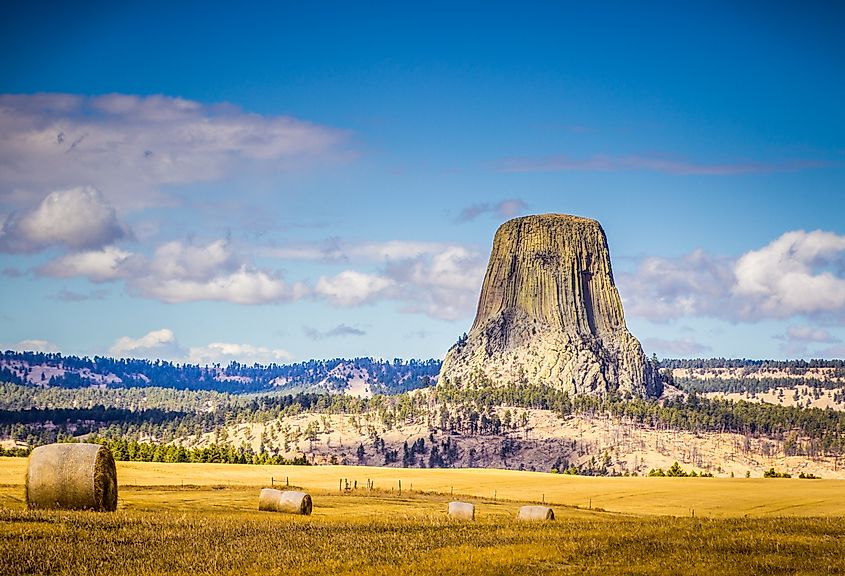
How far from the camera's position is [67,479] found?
1658 inches

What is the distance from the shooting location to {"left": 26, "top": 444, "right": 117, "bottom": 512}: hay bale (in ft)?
137

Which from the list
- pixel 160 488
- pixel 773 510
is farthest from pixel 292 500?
pixel 773 510

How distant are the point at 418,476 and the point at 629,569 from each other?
116 meters

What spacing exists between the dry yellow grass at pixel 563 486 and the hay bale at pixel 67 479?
1449 inches

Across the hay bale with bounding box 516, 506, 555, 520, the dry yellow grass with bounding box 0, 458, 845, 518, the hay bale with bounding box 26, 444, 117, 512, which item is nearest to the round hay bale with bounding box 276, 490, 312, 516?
the hay bale with bounding box 516, 506, 555, 520

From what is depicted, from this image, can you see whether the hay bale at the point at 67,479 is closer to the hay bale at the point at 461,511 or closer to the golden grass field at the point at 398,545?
the golden grass field at the point at 398,545

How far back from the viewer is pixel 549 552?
34031 millimetres

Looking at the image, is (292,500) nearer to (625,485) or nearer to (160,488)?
(160,488)

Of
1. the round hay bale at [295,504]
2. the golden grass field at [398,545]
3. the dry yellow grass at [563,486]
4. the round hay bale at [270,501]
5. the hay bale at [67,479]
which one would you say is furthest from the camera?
the dry yellow grass at [563,486]

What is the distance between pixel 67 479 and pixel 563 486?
301 feet

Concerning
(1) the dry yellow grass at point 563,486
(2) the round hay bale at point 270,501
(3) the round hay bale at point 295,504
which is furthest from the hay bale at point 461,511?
Result: (1) the dry yellow grass at point 563,486

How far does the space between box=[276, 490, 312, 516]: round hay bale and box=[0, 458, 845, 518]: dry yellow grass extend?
31.0 m

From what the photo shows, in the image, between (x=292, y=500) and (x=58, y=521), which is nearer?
(x=58, y=521)

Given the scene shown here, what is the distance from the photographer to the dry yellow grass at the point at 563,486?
287ft
